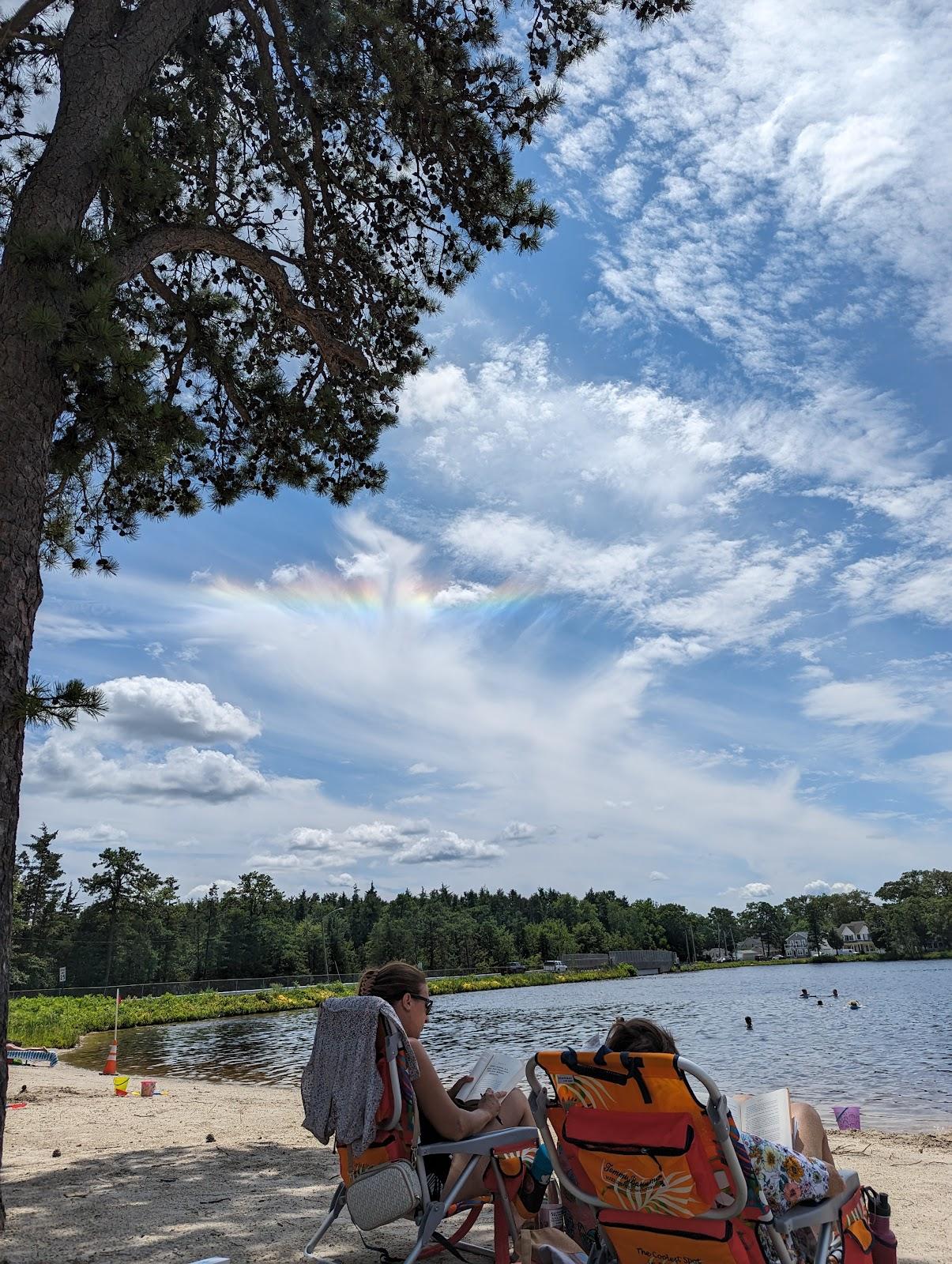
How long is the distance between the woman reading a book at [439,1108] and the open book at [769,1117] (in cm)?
90

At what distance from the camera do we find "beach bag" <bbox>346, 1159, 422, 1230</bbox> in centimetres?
338

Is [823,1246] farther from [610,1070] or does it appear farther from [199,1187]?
[199,1187]

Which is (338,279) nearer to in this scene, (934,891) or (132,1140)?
(132,1140)

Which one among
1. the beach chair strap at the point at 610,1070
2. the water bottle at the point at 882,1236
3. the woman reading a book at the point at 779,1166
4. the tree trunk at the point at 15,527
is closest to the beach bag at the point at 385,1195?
the woman reading a book at the point at 779,1166

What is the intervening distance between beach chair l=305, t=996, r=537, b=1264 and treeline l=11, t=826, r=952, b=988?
43.1 metres

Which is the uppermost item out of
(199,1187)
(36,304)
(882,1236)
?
(36,304)

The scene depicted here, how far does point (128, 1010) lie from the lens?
36156 mm

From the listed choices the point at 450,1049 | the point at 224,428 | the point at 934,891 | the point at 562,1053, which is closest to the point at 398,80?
the point at 224,428

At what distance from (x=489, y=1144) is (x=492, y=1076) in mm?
587

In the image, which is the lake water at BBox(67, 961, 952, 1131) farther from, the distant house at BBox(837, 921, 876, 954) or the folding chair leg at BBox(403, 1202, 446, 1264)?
the distant house at BBox(837, 921, 876, 954)

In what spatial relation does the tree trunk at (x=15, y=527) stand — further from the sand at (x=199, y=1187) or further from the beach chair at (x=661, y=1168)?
the beach chair at (x=661, y=1168)

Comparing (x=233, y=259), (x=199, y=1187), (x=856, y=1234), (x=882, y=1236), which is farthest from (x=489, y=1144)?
(x=233, y=259)

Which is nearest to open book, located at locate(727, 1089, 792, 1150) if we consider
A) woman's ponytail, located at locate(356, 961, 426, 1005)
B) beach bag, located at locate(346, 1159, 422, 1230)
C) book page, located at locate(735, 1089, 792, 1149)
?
book page, located at locate(735, 1089, 792, 1149)

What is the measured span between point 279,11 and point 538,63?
2296 millimetres
